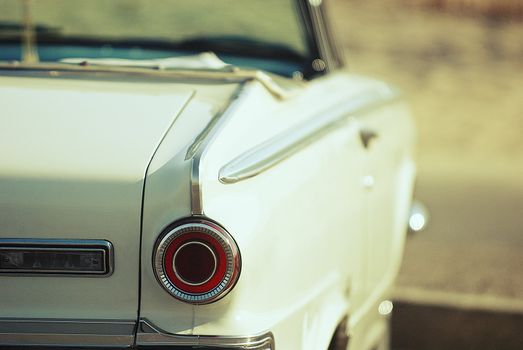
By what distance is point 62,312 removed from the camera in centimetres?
258

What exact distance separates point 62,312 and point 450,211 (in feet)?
24.1

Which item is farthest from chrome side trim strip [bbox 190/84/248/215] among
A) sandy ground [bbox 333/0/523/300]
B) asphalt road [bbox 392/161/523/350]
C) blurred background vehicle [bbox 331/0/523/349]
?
sandy ground [bbox 333/0/523/300]

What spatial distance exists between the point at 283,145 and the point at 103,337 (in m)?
0.69

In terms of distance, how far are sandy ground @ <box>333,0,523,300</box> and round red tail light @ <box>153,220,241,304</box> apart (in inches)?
119

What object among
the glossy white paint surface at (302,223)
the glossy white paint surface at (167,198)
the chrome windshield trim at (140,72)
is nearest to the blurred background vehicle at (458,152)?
the glossy white paint surface at (302,223)

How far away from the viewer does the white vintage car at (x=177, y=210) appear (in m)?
2.54

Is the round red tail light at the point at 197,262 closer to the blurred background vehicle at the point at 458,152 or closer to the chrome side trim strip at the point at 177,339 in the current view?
the chrome side trim strip at the point at 177,339

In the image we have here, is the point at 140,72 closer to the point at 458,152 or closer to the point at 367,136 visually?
the point at 367,136

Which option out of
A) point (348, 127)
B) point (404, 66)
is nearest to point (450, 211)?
point (348, 127)

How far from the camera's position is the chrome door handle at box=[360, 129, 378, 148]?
366 cm

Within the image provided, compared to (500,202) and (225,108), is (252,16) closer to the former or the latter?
(225,108)

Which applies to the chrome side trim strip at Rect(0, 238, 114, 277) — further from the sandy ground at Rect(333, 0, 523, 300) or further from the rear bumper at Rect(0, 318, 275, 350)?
the sandy ground at Rect(333, 0, 523, 300)

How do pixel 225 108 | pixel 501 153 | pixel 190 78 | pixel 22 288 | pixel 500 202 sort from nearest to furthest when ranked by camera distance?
pixel 22 288
pixel 225 108
pixel 190 78
pixel 500 202
pixel 501 153

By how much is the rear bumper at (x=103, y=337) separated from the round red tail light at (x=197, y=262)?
90 mm
